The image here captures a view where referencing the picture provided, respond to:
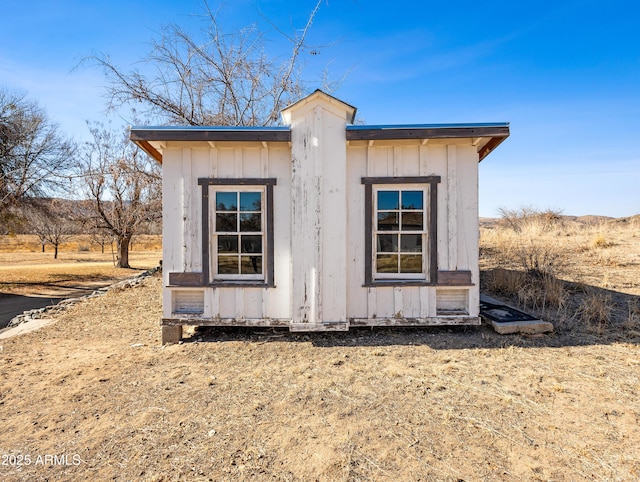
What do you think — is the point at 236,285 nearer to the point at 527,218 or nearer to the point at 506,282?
the point at 506,282

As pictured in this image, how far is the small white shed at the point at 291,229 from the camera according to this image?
210 inches

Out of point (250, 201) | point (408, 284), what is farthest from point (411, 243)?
point (250, 201)

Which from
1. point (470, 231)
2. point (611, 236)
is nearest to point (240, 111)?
point (470, 231)

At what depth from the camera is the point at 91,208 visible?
59.2 ft

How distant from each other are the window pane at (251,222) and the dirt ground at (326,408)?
1701 millimetres

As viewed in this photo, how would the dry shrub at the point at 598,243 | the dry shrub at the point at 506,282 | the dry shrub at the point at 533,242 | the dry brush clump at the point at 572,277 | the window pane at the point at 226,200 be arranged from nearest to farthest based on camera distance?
the window pane at the point at 226,200, the dry brush clump at the point at 572,277, the dry shrub at the point at 506,282, the dry shrub at the point at 533,242, the dry shrub at the point at 598,243

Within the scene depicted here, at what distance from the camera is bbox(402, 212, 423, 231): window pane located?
5469 millimetres

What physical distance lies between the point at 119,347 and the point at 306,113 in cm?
451

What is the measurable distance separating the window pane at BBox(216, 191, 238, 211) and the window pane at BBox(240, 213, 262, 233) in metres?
0.20

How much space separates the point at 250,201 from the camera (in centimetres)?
543

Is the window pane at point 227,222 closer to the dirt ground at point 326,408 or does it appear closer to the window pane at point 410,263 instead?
the dirt ground at point 326,408

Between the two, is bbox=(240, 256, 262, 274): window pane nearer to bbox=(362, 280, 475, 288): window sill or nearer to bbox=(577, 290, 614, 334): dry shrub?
bbox=(362, 280, 475, 288): window sill

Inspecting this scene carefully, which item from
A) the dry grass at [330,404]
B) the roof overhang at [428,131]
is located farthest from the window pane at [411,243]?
the roof overhang at [428,131]

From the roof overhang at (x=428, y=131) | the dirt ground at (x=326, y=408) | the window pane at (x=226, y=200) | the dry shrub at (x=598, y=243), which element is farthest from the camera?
the dry shrub at (x=598, y=243)
